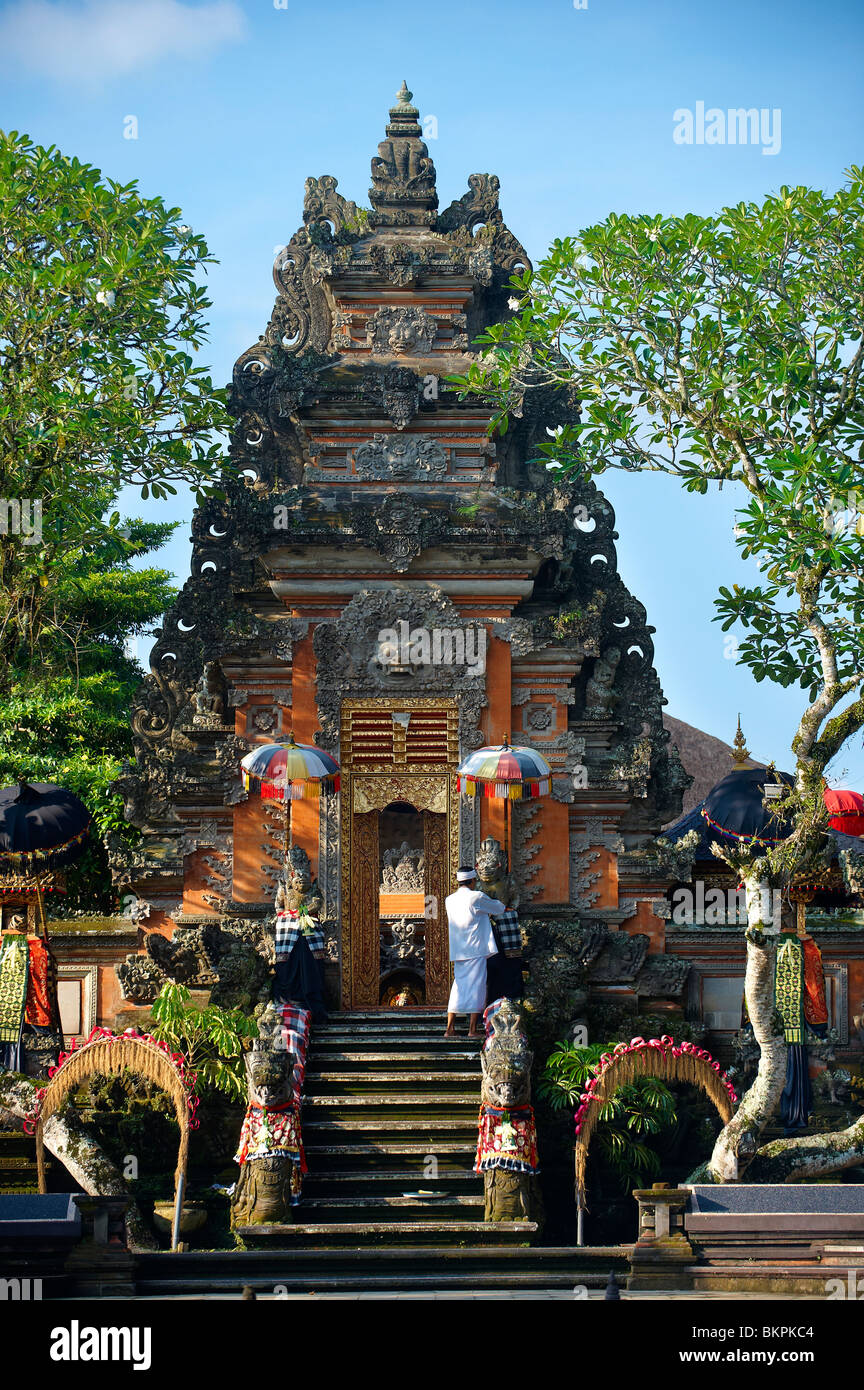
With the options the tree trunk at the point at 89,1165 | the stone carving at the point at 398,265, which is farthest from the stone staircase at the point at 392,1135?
the stone carving at the point at 398,265

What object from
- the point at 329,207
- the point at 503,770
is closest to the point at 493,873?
the point at 503,770

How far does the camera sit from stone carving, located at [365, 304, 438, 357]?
69.5 ft

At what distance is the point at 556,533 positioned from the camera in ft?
65.2

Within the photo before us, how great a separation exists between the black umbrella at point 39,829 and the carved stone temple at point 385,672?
1069mm

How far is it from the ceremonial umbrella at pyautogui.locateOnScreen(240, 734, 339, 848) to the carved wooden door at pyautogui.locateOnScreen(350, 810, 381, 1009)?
1052 millimetres

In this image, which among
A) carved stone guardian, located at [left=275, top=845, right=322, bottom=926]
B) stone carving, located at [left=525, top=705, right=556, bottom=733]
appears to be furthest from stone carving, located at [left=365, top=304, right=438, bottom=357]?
carved stone guardian, located at [left=275, top=845, right=322, bottom=926]

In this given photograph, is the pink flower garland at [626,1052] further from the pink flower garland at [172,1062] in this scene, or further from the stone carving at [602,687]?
the stone carving at [602,687]

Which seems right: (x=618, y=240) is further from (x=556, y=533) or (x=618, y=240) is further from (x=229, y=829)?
(x=229, y=829)

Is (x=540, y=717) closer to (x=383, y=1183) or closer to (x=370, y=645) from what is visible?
(x=370, y=645)

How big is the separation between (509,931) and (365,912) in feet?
7.95

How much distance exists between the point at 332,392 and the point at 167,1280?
9936 mm

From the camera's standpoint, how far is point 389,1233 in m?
15.7

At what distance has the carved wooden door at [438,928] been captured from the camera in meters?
20.1

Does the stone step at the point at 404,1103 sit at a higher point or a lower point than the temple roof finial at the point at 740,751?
lower
